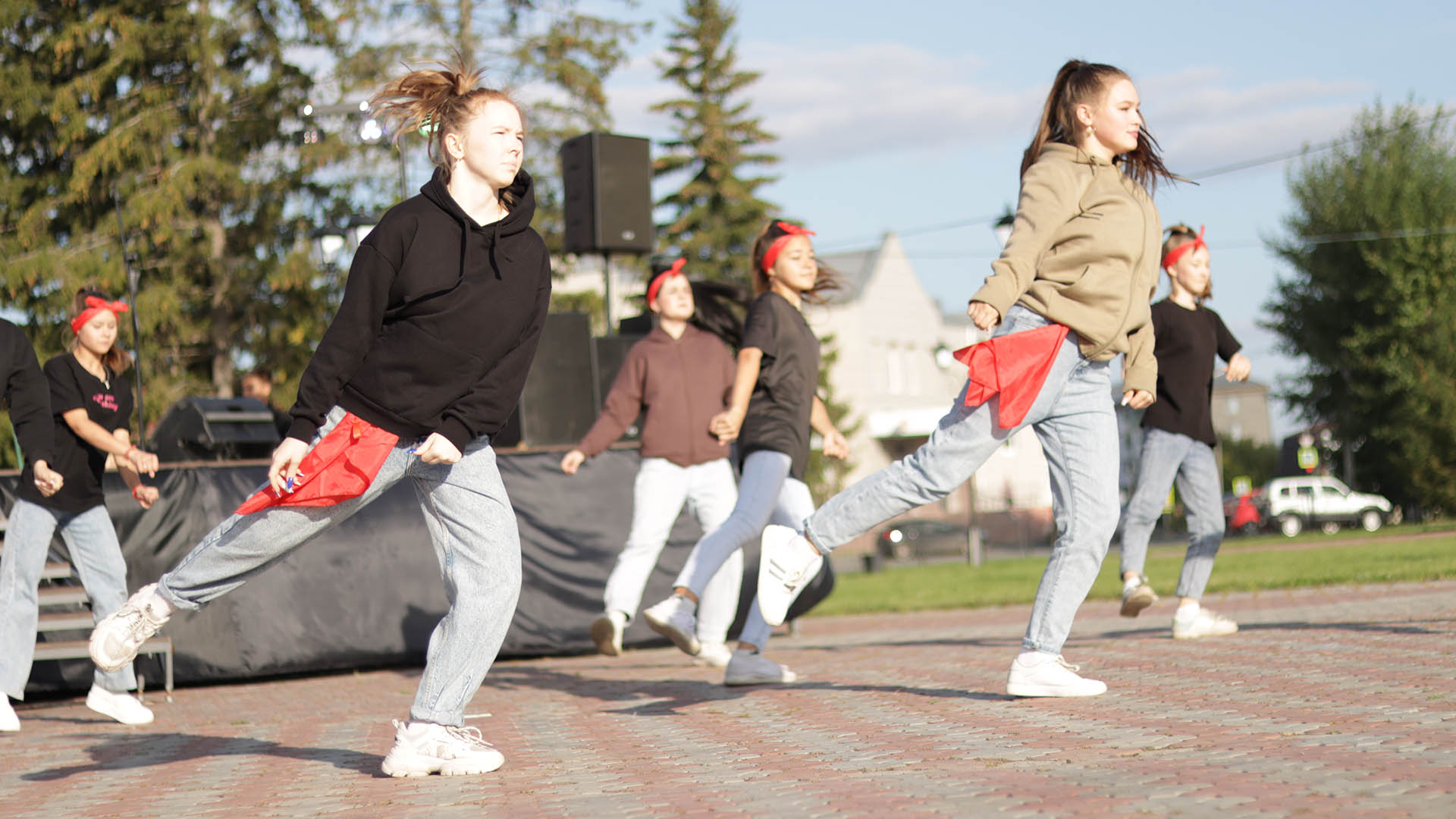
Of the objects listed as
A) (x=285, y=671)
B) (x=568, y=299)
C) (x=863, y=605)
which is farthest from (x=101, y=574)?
(x=568, y=299)

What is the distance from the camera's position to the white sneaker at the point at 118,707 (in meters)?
6.46

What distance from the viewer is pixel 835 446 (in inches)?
257

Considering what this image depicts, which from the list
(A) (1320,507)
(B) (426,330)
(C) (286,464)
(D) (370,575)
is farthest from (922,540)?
(C) (286,464)

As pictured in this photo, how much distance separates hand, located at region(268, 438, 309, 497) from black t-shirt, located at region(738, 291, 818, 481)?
112 inches

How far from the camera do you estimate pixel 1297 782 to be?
3.23m

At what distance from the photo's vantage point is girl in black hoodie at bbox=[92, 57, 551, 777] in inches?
152

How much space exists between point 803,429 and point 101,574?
3388mm

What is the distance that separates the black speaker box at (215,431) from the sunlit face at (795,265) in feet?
27.7

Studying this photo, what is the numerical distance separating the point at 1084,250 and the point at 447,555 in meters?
2.35

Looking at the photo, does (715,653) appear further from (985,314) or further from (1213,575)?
(1213,575)

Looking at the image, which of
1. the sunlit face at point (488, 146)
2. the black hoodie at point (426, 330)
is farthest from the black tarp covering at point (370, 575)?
the sunlit face at point (488, 146)

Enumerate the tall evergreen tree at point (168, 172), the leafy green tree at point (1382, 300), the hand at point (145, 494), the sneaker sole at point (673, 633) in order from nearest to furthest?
the sneaker sole at point (673, 633) < the hand at point (145, 494) < the tall evergreen tree at point (168, 172) < the leafy green tree at point (1382, 300)

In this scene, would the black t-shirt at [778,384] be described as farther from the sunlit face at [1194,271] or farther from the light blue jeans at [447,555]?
the sunlit face at [1194,271]

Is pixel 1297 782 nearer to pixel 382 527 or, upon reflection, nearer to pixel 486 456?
pixel 486 456
